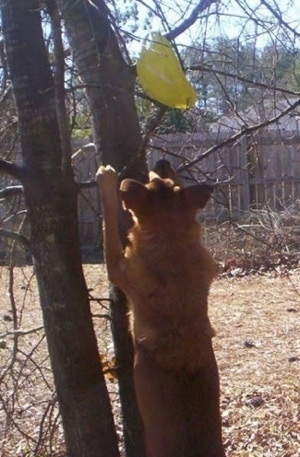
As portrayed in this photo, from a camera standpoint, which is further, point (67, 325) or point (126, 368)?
point (126, 368)

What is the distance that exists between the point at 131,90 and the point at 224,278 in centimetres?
942

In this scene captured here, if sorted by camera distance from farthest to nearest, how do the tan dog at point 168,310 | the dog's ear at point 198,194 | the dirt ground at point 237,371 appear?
the dirt ground at point 237,371, the dog's ear at point 198,194, the tan dog at point 168,310

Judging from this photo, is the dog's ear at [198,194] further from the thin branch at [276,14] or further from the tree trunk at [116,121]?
the thin branch at [276,14]

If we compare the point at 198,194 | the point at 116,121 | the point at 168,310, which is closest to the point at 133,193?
the point at 198,194

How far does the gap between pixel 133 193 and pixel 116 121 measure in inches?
26.5

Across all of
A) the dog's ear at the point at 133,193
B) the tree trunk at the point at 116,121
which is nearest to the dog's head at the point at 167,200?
the dog's ear at the point at 133,193

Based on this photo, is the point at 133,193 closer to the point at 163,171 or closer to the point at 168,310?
the point at 163,171

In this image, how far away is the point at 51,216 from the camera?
395 cm

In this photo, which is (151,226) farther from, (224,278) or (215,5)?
(224,278)

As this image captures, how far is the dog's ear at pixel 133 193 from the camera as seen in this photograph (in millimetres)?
3830

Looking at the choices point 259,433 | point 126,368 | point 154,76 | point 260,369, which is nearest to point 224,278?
point 260,369

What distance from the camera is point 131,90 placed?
433 centimetres

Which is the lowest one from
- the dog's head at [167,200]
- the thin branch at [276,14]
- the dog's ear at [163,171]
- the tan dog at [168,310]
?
the tan dog at [168,310]

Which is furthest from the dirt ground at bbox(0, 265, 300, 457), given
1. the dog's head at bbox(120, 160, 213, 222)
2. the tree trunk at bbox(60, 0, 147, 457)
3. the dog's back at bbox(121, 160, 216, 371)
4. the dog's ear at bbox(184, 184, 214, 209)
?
the dog's ear at bbox(184, 184, 214, 209)
